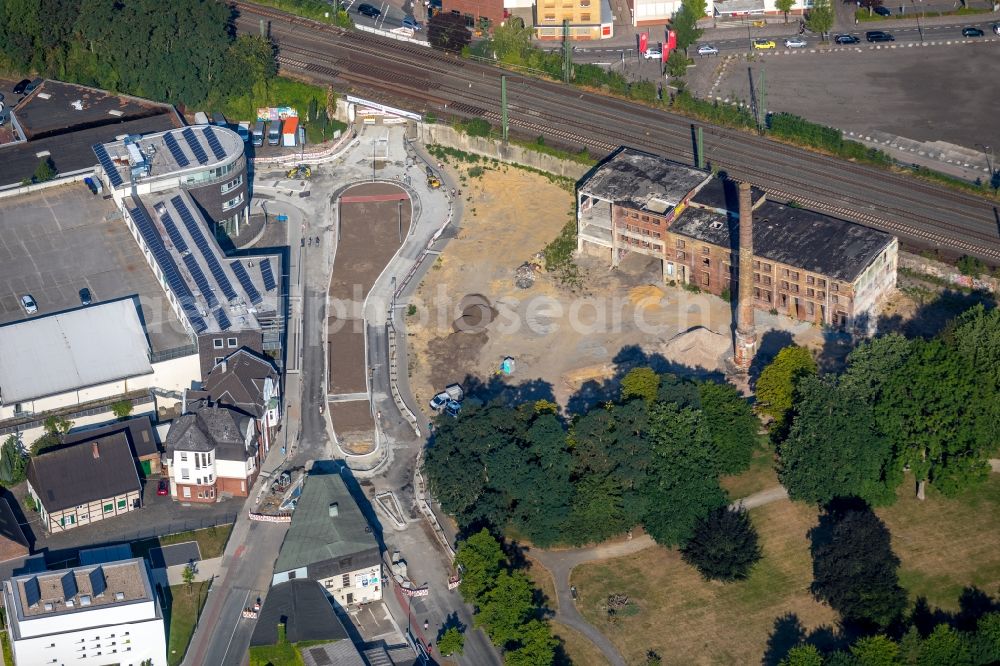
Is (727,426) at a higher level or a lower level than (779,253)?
lower

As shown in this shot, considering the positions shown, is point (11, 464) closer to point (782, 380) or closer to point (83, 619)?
point (83, 619)

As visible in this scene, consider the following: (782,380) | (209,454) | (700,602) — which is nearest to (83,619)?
(209,454)

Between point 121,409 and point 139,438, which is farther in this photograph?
point 121,409

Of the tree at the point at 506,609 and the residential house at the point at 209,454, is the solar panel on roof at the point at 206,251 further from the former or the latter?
the tree at the point at 506,609

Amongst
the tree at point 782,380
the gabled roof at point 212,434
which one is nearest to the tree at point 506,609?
the gabled roof at point 212,434

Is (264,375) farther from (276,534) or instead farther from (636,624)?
(636,624)

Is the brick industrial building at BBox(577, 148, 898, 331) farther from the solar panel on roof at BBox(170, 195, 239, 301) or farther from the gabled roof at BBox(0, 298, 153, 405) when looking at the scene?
the gabled roof at BBox(0, 298, 153, 405)
